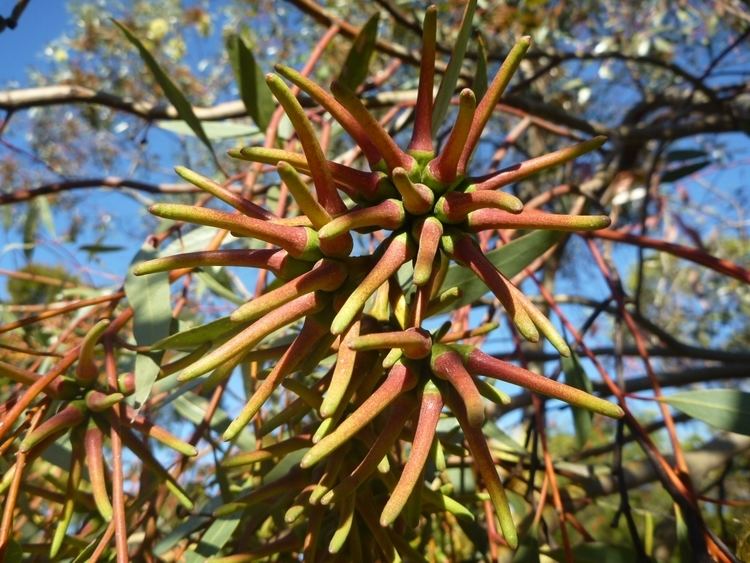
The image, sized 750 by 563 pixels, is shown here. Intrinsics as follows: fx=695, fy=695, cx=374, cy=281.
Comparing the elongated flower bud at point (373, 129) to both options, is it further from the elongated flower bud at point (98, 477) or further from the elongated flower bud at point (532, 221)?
the elongated flower bud at point (98, 477)

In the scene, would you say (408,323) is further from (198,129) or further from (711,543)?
(198,129)

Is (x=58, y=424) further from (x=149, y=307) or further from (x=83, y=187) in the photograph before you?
(x=83, y=187)

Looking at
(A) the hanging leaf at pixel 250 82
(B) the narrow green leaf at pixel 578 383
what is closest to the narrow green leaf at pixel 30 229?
(A) the hanging leaf at pixel 250 82

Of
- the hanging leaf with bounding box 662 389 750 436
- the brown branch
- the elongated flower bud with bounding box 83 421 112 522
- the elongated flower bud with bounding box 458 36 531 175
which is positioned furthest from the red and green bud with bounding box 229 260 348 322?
the brown branch

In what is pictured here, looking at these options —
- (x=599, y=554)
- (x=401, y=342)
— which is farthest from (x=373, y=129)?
(x=599, y=554)

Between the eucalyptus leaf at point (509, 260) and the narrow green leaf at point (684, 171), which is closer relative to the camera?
the eucalyptus leaf at point (509, 260)
